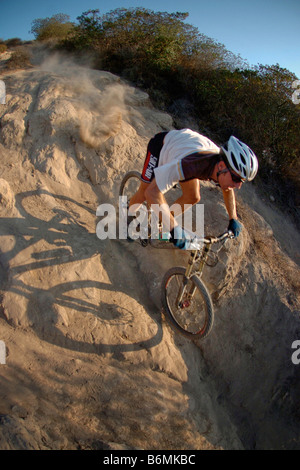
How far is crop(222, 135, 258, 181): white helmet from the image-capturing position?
302 centimetres

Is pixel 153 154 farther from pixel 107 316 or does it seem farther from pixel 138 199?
pixel 107 316

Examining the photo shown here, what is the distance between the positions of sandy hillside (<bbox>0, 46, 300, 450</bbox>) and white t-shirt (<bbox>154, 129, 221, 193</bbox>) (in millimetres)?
1754

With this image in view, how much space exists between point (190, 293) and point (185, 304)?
230mm

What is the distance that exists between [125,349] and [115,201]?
111 inches

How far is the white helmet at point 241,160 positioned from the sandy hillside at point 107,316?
6.44 ft

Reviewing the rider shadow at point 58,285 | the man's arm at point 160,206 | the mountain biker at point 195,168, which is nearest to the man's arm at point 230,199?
the mountain biker at point 195,168

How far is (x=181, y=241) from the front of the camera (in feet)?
9.99

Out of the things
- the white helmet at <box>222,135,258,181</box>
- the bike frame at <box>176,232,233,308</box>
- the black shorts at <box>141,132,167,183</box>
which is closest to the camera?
the white helmet at <box>222,135,258,181</box>

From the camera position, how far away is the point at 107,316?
381 cm

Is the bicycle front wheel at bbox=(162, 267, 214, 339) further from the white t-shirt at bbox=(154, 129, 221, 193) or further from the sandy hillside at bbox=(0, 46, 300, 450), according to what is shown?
the white t-shirt at bbox=(154, 129, 221, 193)

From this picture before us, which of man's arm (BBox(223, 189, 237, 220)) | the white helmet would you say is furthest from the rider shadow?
the white helmet

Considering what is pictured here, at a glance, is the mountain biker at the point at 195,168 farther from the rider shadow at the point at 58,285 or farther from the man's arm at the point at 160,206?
the rider shadow at the point at 58,285
